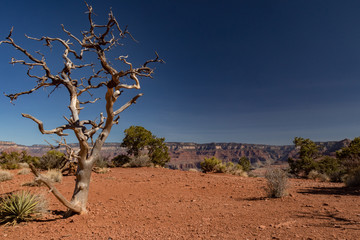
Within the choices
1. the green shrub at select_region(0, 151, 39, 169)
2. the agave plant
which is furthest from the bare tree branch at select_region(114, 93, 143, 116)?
the green shrub at select_region(0, 151, 39, 169)

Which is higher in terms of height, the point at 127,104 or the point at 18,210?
the point at 127,104

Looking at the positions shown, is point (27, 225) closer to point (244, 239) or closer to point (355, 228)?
point (244, 239)

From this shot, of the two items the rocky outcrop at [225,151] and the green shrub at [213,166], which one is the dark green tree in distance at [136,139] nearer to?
the green shrub at [213,166]

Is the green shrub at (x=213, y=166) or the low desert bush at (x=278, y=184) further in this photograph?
the green shrub at (x=213, y=166)

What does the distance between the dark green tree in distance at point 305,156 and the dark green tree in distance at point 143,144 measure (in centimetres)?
1581

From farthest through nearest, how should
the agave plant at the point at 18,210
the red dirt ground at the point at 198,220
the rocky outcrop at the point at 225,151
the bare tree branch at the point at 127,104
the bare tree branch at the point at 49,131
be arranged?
the rocky outcrop at the point at 225,151 < the bare tree branch at the point at 127,104 < the agave plant at the point at 18,210 < the bare tree branch at the point at 49,131 < the red dirt ground at the point at 198,220

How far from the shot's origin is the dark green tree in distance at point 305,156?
23.6 meters

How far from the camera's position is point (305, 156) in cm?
2419

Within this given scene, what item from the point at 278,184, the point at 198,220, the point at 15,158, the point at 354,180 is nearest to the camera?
the point at 198,220

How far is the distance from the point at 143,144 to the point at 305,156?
1923 centimetres

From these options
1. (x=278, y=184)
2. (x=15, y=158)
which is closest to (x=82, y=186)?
(x=278, y=184)

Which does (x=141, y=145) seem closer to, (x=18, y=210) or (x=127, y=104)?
(x=127, y=104)

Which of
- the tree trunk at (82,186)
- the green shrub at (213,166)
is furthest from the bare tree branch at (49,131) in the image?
the green shrub at (213,166)

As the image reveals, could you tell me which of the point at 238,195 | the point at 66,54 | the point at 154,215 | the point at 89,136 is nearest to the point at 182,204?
the point at 154,215
